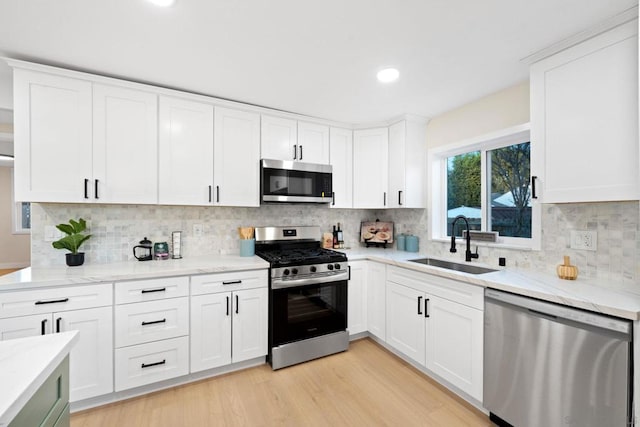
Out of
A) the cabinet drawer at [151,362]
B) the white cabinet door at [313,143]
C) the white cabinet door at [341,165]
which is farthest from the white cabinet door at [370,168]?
the cabinet drawer at [151,362]

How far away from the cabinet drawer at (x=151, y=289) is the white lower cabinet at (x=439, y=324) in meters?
1.81

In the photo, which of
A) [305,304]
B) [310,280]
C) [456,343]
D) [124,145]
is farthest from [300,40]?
[456,343]

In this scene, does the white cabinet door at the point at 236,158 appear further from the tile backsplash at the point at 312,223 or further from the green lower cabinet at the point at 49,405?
the green lower cabinet at the point at 49,405

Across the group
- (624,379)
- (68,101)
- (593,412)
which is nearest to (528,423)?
(593,412)

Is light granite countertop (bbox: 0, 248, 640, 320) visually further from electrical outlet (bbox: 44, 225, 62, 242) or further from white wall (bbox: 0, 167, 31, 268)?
white wall (bbox: 0, 167, 31, 268)

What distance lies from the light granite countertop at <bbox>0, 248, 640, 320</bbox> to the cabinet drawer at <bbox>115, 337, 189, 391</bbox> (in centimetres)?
52

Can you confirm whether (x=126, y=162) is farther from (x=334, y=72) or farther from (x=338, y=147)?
(x=338, y=147)

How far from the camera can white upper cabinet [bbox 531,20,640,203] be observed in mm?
1485

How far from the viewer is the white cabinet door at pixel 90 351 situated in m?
1.86

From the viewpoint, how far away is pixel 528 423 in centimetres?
162

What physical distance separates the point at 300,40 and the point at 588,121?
174cm

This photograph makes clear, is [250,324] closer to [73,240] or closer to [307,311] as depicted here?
[307,311]

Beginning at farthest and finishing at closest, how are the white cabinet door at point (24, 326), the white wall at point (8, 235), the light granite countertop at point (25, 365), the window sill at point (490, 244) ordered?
the white wall at point (8, 235) < the window sill at point (490, 244) < the white cabinet door at point (24, 326) < the light granite countertop at point (25, 365)

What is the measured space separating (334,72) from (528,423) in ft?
8.33
